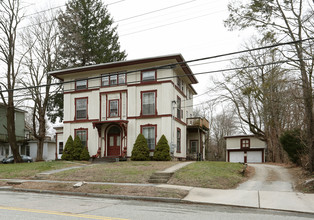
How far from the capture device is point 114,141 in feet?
85.0

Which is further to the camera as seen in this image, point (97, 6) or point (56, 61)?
point (97, 6)

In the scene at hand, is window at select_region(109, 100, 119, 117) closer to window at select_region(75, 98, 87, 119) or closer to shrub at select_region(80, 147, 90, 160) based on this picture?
window at select_region(75, 98, 87, 119)

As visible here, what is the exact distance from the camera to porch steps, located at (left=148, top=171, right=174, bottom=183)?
47.5 feet

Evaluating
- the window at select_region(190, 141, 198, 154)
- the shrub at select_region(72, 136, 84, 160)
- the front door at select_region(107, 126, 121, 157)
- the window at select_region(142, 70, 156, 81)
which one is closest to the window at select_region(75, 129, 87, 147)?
the shrub at select_region(72, 136, 84, 160)

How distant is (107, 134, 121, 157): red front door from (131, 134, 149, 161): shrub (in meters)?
2.12

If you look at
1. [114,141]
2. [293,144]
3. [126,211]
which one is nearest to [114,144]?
[114,141]

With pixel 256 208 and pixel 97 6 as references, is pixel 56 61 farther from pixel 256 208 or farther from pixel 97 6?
pixel 256 208

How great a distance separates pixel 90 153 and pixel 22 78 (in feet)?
35.4

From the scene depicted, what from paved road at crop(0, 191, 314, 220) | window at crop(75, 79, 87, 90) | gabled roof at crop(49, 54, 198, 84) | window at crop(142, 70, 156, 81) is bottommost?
paved road at crop(0, 191, 314, 220)

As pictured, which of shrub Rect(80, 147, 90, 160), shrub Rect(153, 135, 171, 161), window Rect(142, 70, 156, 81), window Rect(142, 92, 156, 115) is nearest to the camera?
shrub Rect(153, 135, 171, 161)

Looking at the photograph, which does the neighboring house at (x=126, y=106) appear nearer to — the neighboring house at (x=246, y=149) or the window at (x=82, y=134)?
the window at (x=82, y=134)

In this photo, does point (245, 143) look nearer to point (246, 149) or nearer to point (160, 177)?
point (246, 149)

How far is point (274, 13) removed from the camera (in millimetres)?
16531

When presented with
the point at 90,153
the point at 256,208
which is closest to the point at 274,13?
the point at 256,208
